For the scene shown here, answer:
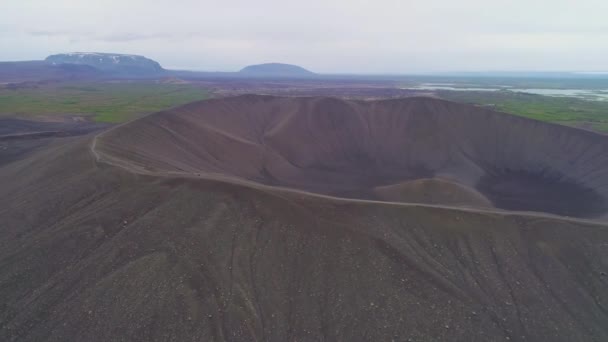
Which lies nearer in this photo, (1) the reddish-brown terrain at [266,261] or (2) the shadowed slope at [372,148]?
(1) the reddish-brown terrain at [266,261]

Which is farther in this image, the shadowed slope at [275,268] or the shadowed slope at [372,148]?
the shadowed slope at [372,148]

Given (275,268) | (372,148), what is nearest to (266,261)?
(275,268)

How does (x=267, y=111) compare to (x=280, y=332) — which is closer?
(x=280, y=332)

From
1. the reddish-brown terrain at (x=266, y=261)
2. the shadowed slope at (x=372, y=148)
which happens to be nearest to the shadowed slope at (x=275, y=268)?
the reddish-brown terrain at (x=266, y=261)

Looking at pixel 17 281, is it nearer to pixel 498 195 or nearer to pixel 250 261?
pixel 250 261

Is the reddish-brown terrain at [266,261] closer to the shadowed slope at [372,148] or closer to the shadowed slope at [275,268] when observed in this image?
the shadowed slope at [275,268]

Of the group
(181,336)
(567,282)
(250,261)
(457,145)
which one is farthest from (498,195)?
(181,336)

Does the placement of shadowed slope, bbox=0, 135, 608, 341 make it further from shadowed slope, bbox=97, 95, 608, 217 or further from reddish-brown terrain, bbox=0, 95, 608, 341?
shadowed slope, bbox=97, 95, 608, 217
